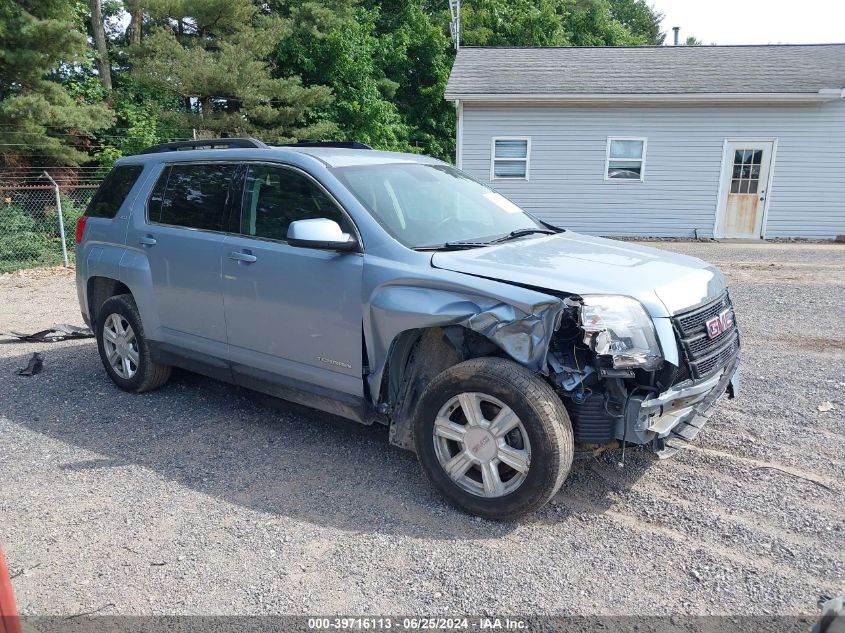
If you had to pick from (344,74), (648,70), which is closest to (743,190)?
(648,70)

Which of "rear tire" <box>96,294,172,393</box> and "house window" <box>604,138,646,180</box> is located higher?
"house window" <box>604,138,646,180</box>

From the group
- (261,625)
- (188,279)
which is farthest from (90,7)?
(261,625)

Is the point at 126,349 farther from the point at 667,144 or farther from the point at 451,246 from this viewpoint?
the point at 667,144

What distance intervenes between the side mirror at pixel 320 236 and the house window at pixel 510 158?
1331cm

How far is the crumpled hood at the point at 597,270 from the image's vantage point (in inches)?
132

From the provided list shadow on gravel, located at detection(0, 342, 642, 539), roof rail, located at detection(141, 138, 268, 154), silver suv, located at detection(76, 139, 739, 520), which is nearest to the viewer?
silver suv, located at detection(76, 139, 739, 520)

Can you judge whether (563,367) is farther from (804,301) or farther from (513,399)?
(804,301)

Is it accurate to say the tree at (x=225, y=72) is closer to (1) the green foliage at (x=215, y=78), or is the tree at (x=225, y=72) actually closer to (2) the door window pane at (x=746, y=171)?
(1) the green foliage at (x=215, y=78)

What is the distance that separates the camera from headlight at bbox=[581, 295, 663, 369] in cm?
318

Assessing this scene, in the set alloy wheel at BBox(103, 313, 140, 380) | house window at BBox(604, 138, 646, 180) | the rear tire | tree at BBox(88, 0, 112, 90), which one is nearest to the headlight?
the rear tire

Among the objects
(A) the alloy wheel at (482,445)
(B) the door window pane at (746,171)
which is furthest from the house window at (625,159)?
(A) the alloy wheel at (482,445)

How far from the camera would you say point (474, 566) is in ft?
10.2

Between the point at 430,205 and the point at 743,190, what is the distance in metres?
14.6

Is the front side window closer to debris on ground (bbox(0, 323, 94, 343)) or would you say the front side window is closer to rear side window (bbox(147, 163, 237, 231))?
rear side window (bbox(147, 163, 237, 231))
